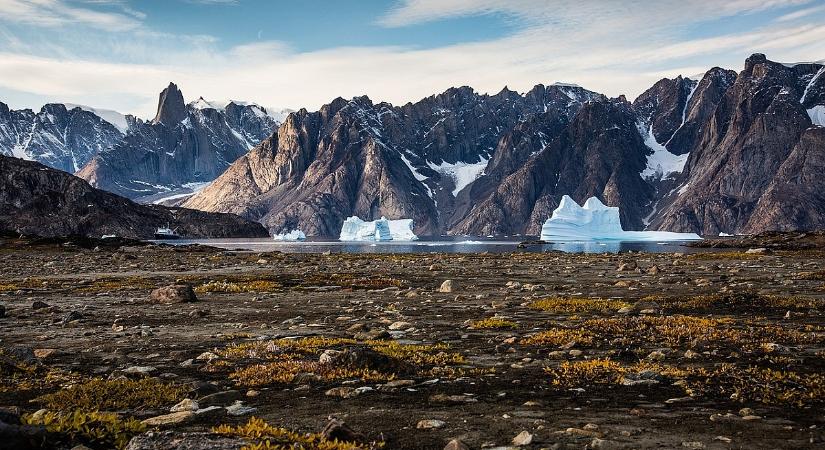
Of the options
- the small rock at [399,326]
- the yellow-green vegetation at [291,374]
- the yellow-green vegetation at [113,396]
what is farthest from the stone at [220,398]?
the small rock at [399,326]

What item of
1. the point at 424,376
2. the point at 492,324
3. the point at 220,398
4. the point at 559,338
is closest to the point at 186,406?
the point at 220,398

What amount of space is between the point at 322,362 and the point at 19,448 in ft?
22.3

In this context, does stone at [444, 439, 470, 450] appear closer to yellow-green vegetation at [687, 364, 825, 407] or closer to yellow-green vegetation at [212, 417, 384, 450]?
yellow-green vegetation at [212, 417, 384, 450]

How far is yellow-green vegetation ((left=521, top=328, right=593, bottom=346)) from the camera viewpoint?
1505 centimetres

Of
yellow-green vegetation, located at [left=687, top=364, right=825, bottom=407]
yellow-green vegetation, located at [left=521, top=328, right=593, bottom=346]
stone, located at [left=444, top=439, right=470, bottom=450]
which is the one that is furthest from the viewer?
yellow-green vegetation, located at [left=521, top=328, right=593, bottom=346]

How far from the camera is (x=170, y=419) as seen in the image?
8.82 meters

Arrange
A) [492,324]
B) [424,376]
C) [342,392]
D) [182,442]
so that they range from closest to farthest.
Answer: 1. [182,442]
2. [342,392]
3. [424,376]
4. [492,324]

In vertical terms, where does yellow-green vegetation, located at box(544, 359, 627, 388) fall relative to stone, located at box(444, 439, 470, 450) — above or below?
below

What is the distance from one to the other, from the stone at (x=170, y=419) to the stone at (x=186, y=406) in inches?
11.3

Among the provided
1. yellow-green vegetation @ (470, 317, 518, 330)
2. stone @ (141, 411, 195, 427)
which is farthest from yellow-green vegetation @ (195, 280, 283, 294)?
stone @ (141, 411, 195, 427)

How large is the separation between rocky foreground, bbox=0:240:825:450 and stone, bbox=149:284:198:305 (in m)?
3.14

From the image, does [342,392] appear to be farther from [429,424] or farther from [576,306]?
[576,306]

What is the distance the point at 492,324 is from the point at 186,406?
1059 centimetres

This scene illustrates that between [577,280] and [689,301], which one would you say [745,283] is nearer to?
[577,280]
